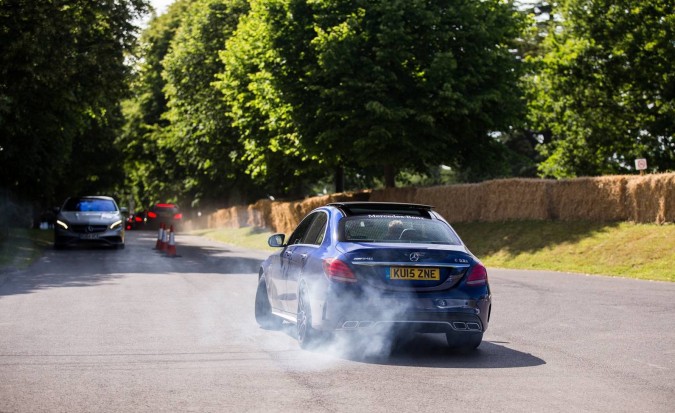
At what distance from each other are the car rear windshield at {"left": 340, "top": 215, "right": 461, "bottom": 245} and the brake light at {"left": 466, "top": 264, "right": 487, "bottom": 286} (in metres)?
0.47

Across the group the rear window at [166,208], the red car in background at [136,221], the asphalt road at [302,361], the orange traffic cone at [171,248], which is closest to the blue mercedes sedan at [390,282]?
the asphalt road at [302,361]

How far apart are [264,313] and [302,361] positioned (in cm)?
300

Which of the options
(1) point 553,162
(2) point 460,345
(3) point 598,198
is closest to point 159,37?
(1) point 553,162

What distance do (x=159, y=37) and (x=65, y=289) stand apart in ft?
185

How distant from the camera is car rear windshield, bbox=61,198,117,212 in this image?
32625 mm

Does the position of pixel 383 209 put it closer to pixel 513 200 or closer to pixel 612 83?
pixel 513 200

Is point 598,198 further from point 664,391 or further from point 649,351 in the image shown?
point 664,391

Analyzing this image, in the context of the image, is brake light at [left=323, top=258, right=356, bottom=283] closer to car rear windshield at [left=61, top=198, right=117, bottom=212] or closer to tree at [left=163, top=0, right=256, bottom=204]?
car rear windshield at [left=61, top=198, right=117, bottom=212]

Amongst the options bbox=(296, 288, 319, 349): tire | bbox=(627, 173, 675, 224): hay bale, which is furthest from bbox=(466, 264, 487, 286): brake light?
bbox=(627, 173, 675, 224): hay bale

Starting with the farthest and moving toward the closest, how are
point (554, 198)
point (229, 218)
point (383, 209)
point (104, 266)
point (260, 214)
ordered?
point (229, 218) < point (260, 214) < point (554, 198) < point (104, 266) < point (383, 209)

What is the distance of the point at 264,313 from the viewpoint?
12.1 m

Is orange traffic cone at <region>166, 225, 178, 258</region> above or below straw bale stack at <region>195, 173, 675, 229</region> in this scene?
below

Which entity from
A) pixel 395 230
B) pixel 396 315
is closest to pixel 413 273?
pixel 396 315

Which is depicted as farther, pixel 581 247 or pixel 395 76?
pixel 395 76
